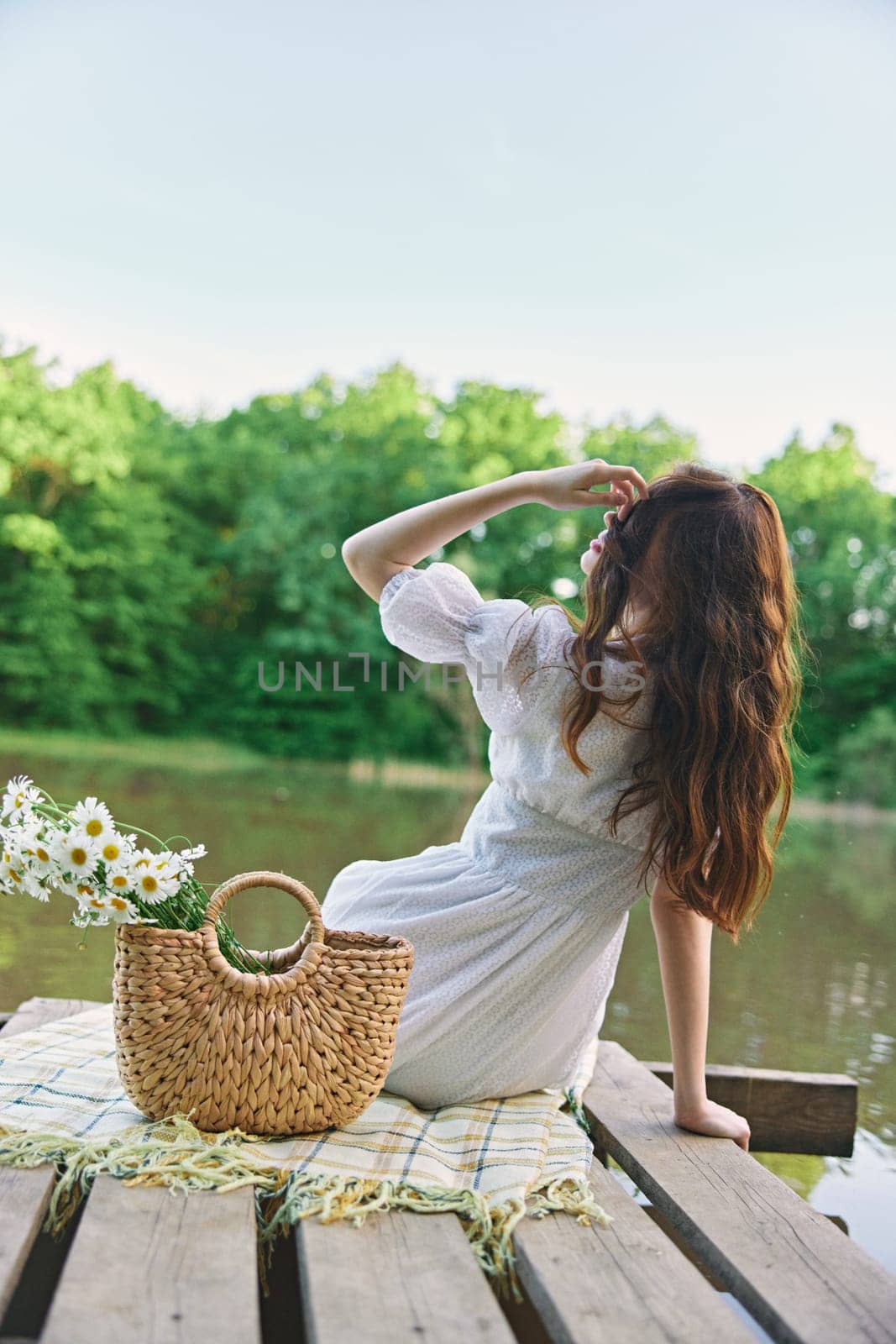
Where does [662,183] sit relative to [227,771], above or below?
above

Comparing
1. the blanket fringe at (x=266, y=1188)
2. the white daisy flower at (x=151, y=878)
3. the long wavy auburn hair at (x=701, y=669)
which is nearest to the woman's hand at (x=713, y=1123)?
the long wavy auburn hair at (x=701, y=669)

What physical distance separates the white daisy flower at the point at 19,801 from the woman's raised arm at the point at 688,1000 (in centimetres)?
86

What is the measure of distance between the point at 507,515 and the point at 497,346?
5696 millimetres

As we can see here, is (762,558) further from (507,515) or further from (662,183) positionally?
(662,183)

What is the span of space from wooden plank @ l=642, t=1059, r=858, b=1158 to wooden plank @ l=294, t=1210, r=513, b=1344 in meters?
1.01

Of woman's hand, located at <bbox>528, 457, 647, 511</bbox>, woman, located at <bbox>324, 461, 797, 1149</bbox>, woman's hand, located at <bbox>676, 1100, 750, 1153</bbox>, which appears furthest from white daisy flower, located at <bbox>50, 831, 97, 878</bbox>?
woman's hand, located at <bbox>676, 1100, 750, 1153</bbox>

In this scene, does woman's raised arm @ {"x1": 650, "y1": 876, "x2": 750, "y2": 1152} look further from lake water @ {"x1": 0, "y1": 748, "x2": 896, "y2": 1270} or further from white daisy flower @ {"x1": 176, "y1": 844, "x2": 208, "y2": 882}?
white daisy flower @ {"x1": 176, "y1": 844, "x2": 208, "y2": 882}

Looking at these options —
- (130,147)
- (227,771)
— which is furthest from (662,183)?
(227,771)

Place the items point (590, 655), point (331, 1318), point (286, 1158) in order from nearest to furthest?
point (331, 1318)
point (286, 1158)
point (590, 655)

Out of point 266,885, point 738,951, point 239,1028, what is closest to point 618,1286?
point 239,1028

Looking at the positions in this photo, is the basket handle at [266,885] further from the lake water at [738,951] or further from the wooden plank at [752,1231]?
the lake water at [738,951]

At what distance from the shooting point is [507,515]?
57.6 ft

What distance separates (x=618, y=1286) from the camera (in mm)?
1167

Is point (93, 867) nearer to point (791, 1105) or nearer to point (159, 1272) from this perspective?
point (159, 1272)
